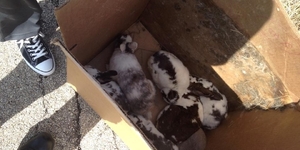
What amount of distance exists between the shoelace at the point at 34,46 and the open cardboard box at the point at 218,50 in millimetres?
332

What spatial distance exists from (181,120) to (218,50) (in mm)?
524

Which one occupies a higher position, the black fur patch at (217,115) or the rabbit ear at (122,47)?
the rabbit ear at (122,47)

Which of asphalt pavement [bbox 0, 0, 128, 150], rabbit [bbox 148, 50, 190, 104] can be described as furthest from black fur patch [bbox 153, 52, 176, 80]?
asphalt pavement [bbox 0, 0, 128, 150]

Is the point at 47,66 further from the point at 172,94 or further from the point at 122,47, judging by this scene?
the point at 172,94

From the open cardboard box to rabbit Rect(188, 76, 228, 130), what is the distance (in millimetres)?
65

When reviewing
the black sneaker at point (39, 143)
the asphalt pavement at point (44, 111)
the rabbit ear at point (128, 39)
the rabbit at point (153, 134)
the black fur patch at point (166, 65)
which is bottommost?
the black sneaker at point (39, 143)

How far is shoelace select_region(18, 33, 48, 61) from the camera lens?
7.73 ft

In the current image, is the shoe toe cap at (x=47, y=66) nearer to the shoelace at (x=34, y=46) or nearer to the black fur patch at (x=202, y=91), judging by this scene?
the shoelace at (x=34, y=46)

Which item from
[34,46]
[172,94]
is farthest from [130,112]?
[34,46]

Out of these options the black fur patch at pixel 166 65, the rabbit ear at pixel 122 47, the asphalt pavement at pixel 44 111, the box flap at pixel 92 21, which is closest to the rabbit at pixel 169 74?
the black fur patch at pixel 166 65

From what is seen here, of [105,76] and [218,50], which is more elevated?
[218,50]

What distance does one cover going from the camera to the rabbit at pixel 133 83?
7.37 ft

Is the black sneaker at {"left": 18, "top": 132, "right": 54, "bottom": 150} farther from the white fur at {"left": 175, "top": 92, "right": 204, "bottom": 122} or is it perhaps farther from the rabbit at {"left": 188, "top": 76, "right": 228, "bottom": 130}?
the rabbit at {"left": 188, "top": 76, "right": 228, "bottom": 130}

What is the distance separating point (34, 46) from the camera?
2371 millimetres
